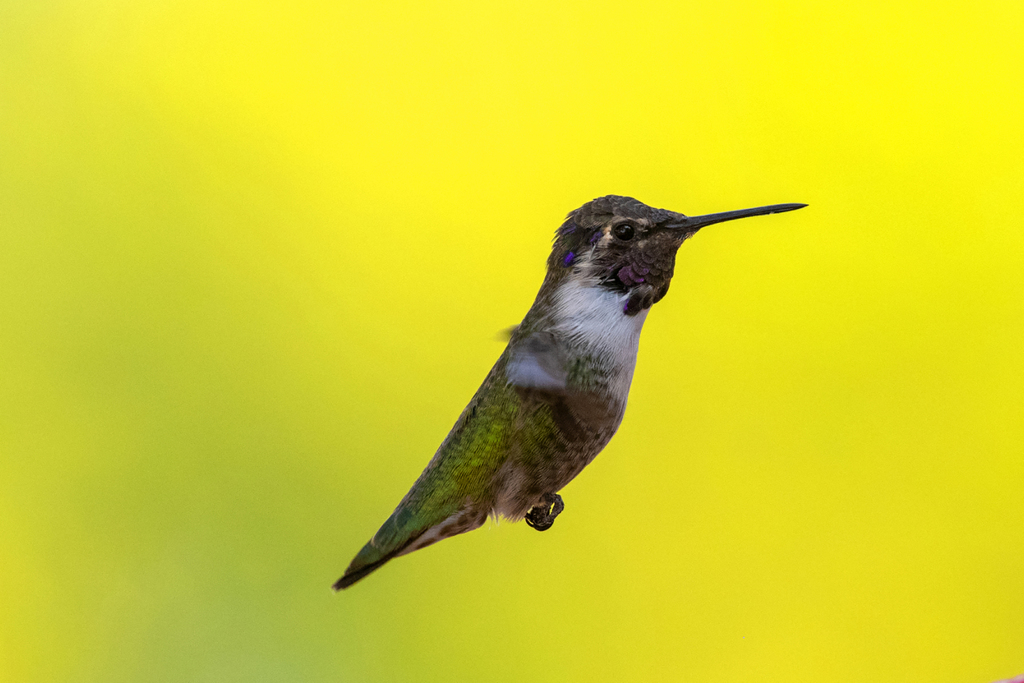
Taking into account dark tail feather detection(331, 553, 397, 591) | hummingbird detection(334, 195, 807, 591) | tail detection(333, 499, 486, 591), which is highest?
hummingbird detection(334, 195, 807, 591)

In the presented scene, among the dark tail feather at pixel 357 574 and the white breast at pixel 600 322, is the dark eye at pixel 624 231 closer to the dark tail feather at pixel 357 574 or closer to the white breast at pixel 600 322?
the white breast at pixel 600 322

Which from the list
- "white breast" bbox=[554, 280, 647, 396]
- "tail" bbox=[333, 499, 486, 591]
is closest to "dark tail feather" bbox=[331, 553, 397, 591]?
"tail" bbox=[333, 499, 486, 591]

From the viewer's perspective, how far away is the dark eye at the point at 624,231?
2.61 ft

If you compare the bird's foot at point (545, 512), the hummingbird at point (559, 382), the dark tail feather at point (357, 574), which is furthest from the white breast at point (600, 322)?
the dark tail feather at point (357, 574)

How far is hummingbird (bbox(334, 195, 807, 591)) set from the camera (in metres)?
0.80

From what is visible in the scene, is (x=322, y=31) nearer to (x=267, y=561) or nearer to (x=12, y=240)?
(x=12, y=240)

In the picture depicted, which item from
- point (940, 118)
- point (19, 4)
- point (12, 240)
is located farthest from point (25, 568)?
point (940, 118)

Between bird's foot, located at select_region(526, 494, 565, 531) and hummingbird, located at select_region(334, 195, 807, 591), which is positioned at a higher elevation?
hummingbird, located at select_region(334, 195, 807, 591)

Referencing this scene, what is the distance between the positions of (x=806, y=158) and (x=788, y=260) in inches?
5.8

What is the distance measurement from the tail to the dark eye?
1.04ft

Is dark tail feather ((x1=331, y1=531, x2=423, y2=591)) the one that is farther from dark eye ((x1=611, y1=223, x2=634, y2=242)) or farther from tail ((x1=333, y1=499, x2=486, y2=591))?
dark eye ((x1=611, y1=223, x2=634, y2=242))

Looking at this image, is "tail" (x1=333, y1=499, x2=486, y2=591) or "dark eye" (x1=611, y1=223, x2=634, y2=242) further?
"tail" (x1=333, y1=499, x2=486, y2=591)

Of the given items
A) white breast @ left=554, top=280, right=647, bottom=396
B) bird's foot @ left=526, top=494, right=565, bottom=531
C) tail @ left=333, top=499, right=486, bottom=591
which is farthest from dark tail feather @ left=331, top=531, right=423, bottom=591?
white breast @ left=554, top=280, right=647, bottom=396

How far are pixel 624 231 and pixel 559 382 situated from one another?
6.0 inches
